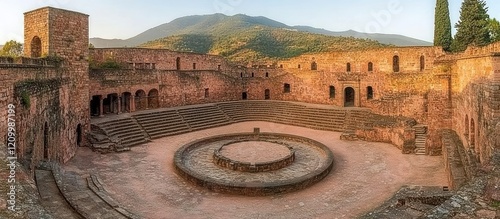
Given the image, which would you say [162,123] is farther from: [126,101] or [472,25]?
[472,25]

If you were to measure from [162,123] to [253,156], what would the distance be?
1006 centimetres

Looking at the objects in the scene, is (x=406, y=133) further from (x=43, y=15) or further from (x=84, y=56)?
(x=43, y=15)

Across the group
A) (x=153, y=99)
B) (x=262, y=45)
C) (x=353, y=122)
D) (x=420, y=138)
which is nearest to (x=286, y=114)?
(x=353, y=122)

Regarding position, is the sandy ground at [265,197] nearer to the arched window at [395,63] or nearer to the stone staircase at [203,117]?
the stone staircase at [203,117]

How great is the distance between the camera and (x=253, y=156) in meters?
16.9

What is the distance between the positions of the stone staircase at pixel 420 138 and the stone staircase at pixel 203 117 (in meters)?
13.9

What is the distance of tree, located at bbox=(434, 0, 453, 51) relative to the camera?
30094 mm

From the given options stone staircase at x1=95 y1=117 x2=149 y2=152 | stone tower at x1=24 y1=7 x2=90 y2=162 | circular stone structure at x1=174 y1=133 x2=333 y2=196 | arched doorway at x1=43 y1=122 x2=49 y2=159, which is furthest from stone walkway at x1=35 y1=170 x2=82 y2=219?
stone staircase at x1=95 y1=117 x2=149 y2=152

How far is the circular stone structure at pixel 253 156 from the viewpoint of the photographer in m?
15.3

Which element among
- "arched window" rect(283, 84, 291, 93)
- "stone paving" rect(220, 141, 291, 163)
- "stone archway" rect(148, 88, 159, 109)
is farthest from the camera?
"arched window" rect(283, 84, 291, 93)

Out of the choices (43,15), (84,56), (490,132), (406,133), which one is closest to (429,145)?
(406,133)

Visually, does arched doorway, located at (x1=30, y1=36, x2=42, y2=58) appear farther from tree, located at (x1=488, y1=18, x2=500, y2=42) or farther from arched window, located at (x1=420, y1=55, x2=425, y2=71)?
tree, located at (x1=488, y1=18, x2=500, y2=42)

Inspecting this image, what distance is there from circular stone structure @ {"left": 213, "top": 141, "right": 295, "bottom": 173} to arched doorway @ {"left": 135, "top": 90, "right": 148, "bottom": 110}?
11.5 m

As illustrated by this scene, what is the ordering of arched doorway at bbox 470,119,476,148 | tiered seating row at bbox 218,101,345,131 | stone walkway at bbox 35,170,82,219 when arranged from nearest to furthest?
1. stone walkway at bbox 35,170,82,219
2. arched doorway at bbox 470,119,476,148
3. tiered seating row at bbox 218,101,345,131
